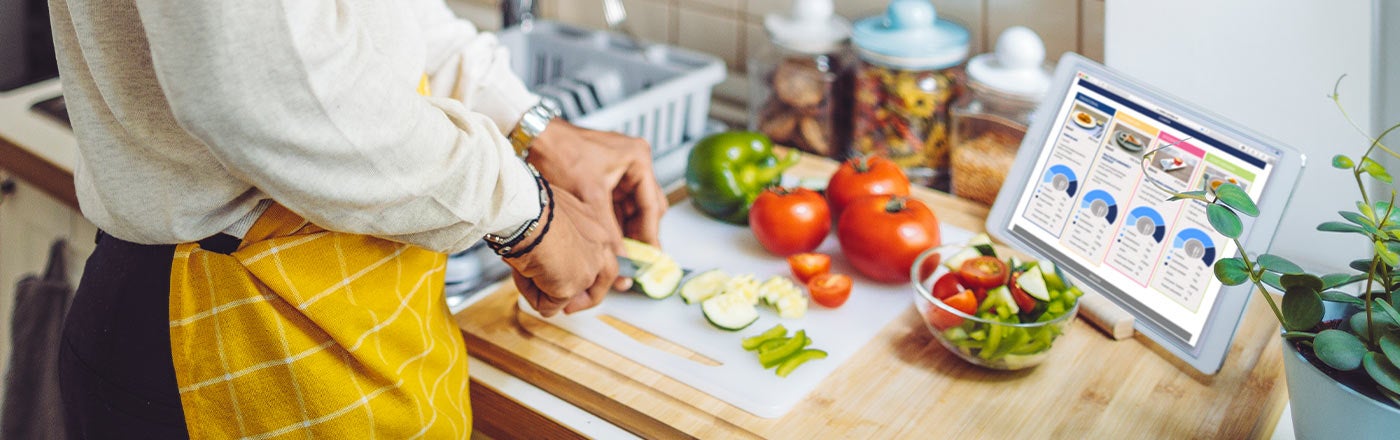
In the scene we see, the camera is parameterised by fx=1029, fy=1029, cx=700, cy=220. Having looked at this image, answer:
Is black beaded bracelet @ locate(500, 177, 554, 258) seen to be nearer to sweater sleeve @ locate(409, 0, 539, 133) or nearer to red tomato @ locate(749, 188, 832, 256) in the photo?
sweater sleeve @ locate(409, 0, 539, 133)

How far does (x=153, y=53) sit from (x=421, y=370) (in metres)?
0.35

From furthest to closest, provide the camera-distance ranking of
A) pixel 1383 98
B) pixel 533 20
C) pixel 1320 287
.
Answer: pixel 533 20 → pixel 1383 98 → pixel 1320 287

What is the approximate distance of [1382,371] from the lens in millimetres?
656

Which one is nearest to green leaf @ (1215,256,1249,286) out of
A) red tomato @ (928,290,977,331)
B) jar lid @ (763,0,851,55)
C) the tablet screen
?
the tablet screen

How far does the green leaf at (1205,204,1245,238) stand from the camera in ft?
2.27

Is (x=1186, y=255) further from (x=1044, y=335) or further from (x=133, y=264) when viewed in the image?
(x=133, y=264)

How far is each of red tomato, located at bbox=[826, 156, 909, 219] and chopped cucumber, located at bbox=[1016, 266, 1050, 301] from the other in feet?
0.83

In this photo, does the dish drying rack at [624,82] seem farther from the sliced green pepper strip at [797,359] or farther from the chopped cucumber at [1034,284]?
the chopped cucumber at [1034,284]

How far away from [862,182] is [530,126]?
39 cm

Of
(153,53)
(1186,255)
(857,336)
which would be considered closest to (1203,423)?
(1186,255)

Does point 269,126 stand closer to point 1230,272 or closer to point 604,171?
point 604,171

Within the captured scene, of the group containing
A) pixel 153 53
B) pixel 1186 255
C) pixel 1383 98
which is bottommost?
pixel 1186 255

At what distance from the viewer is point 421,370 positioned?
857 millimetres

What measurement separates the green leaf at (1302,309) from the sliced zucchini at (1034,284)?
0.73 ft
